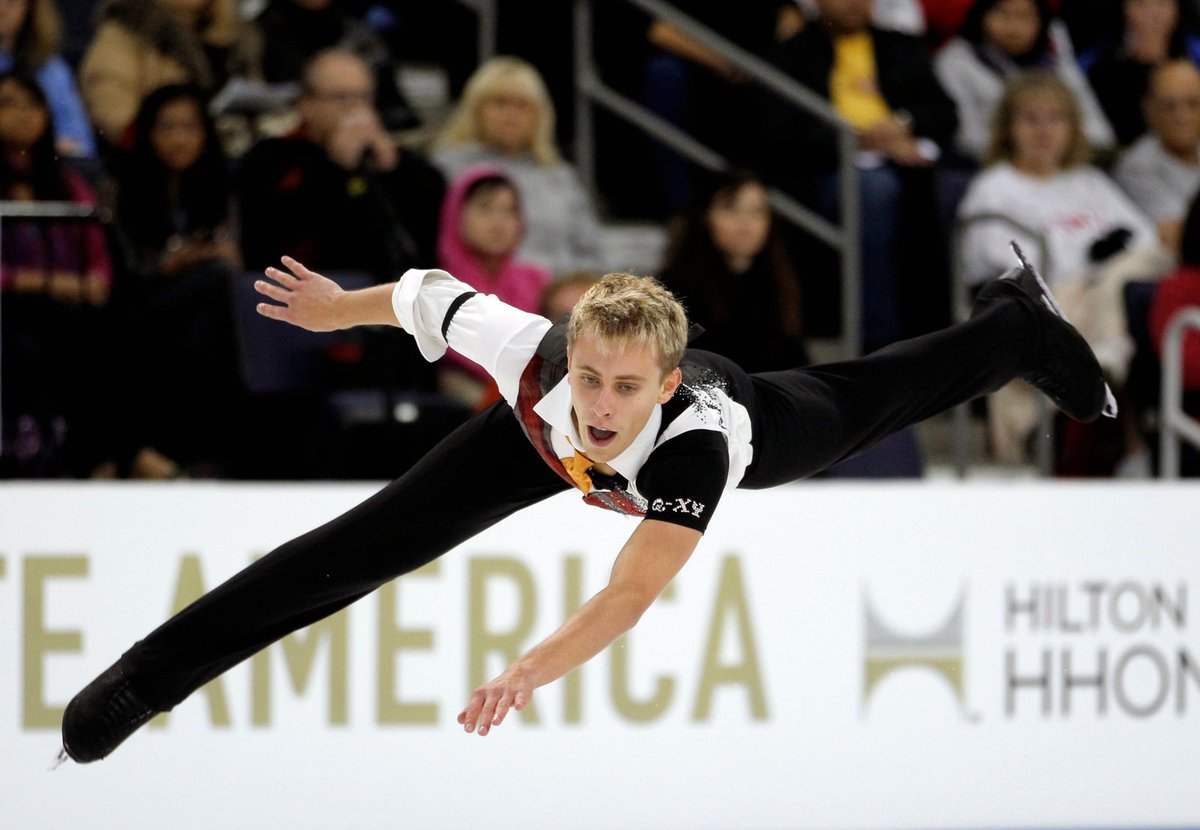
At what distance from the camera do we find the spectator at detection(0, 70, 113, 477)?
6145mm

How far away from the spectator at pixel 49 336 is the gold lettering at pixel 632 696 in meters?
1.96

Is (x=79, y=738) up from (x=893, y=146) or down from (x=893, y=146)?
down

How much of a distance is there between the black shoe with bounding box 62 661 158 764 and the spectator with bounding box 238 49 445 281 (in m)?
2.23

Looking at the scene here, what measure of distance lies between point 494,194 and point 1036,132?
8.28 feet

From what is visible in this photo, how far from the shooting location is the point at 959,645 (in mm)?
6129

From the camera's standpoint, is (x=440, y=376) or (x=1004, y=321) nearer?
(x=1004, y=321)

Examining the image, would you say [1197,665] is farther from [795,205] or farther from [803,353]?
[795,205]

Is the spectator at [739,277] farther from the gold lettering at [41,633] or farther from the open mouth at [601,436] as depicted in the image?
the open mouth at [601,436]

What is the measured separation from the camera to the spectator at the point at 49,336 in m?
6.14

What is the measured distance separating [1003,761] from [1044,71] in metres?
3.34

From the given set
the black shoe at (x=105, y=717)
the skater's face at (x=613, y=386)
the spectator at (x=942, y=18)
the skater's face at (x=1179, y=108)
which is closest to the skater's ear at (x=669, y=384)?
the skater's face at (x=613, y=386)

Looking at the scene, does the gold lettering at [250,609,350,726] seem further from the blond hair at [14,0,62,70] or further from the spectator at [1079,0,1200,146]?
the spectator at [1079,0,1200,146]

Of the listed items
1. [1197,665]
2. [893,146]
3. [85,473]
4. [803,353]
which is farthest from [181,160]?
[1197,665]

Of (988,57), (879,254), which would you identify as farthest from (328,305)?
(988,57)
